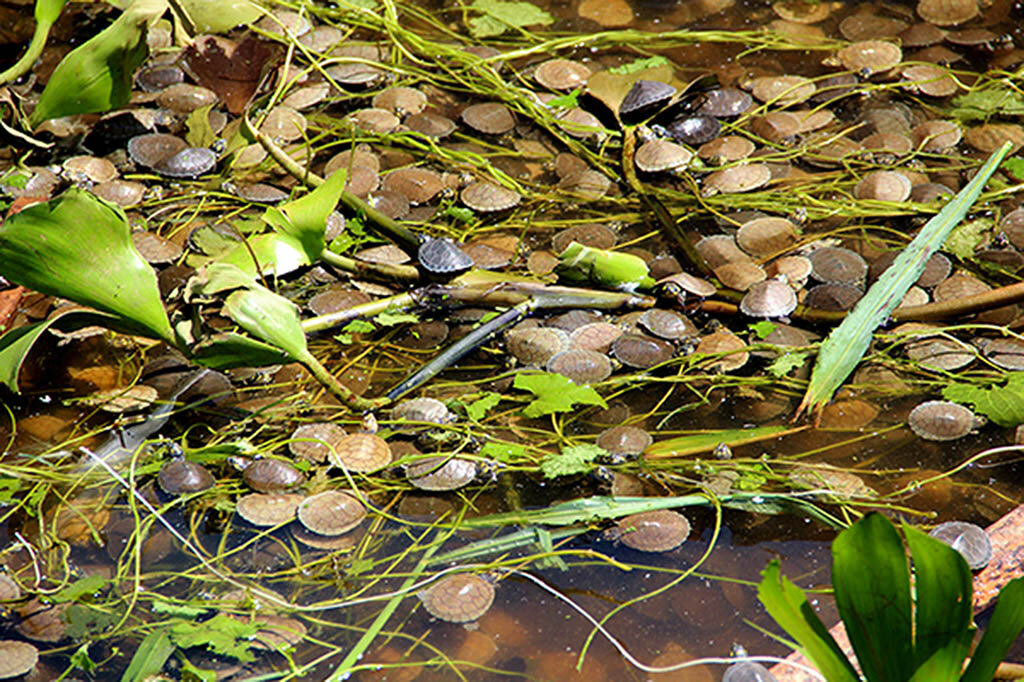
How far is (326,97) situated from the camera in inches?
107

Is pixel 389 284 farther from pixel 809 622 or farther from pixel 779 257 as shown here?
pixel 809 622

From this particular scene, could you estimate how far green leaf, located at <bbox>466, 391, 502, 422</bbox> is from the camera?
1.82 metres

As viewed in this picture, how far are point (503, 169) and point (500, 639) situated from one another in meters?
1.36

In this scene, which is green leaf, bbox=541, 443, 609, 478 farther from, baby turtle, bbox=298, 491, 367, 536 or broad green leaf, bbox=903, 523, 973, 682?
broad green leaf, bbox=903, 523, 973, 682

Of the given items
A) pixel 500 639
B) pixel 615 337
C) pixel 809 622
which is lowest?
pixel 500 639

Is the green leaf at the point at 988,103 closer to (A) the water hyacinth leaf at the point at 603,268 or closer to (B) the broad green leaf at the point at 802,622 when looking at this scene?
(A) the water hyacinth leaf at the point at 603,268

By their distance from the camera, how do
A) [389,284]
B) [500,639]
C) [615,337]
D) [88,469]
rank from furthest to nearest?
[389,284], [615,337], [88,469], [500,639]

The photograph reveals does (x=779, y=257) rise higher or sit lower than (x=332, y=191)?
lower

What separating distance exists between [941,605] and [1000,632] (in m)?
0.07

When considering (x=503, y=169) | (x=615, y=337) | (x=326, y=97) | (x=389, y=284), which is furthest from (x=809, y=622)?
(x=326, y=97)

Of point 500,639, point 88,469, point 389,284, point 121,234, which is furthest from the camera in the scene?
point 389,284

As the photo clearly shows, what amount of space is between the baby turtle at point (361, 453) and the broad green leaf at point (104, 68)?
3.28ft

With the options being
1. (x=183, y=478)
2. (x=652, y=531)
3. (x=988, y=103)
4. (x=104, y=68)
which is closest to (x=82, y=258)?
(x=183, y=478)

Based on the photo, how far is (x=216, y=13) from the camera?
214 cm
